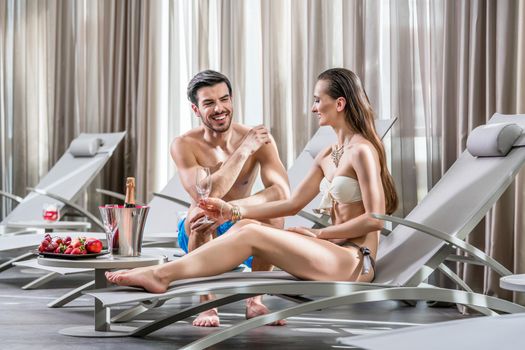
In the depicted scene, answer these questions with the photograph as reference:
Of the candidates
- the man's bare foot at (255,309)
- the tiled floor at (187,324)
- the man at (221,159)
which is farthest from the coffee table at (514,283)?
the man's bare foot at (255,309)

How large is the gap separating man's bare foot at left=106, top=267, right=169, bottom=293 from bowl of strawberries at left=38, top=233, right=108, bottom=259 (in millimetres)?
457

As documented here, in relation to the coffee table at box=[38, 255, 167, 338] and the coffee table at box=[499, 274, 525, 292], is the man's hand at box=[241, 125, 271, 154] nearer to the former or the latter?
the coffee table at box=[38, 255, 167, 338]

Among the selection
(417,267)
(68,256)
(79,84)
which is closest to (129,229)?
(68,256)

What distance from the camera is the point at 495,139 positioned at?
323 cm

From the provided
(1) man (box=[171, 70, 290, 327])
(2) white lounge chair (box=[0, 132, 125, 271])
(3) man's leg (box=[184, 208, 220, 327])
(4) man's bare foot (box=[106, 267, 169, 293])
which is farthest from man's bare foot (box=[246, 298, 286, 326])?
(2) white lounge chair (box=[0, 132, 125, 271])

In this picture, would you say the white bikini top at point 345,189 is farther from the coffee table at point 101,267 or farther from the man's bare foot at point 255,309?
the man's bare foot at point 255,309

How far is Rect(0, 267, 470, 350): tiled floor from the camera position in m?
3.30

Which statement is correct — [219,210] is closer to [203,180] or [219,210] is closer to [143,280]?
[203,180]

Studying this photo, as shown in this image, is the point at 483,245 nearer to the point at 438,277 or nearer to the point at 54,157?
the point at 438,277

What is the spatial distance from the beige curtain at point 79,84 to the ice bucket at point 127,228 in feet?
10.7

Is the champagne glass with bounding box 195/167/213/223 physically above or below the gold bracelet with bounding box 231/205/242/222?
above

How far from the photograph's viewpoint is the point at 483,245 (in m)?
4.30

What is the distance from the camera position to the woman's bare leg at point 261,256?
2.77 metres

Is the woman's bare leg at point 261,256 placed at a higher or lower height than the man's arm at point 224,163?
lower
